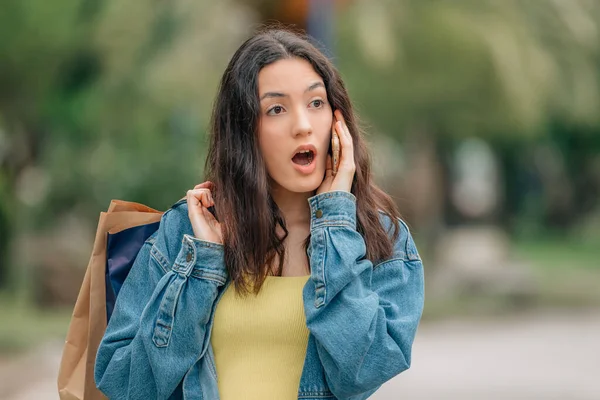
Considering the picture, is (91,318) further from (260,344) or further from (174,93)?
(174,93)

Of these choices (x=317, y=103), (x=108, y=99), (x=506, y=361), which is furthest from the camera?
(x=108, y=99)

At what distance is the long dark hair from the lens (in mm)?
2674

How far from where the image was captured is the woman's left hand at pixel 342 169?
8.77 ft

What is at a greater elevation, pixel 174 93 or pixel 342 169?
pixel 174 93

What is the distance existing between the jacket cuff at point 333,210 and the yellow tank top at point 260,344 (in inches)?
8.0

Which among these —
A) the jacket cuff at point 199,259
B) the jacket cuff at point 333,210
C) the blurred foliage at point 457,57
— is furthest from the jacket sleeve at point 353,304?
the blurred foliage at point 457,57

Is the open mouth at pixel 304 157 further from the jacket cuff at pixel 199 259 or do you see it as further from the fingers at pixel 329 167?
the jacket cuff at pixel 199 259

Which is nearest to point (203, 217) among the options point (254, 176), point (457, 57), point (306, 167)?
point (254, 176)

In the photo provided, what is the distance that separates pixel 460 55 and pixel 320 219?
10952mm

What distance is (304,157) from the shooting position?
8.95 ft

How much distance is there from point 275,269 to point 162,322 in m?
0.37

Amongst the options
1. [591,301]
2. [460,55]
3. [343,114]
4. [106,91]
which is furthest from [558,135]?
[343,114]

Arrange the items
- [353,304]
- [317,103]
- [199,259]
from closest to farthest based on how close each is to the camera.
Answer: [353,304] → [199,259] → [317,103]

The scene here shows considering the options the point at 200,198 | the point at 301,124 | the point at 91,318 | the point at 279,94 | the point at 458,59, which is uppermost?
the point at 458,59
